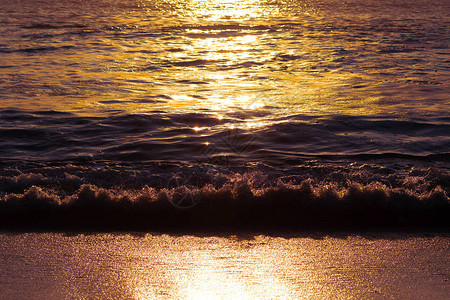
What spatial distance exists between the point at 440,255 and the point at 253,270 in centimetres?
147

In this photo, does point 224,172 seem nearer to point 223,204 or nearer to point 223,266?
point 223,204

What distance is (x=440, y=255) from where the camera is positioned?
3.73 metres

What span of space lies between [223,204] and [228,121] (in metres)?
3.24

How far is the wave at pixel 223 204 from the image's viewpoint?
14.4ft

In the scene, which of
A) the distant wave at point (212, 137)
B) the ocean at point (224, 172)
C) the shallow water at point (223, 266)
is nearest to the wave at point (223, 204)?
the ocean at point (224, 172)

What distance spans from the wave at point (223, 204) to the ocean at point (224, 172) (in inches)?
0.6

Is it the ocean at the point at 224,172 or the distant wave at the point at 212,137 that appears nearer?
the ocean at the point at 224,172

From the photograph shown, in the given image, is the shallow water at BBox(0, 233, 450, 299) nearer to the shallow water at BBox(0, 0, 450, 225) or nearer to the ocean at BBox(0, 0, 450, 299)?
the ocean at BBox(0, 0, 450, 299)

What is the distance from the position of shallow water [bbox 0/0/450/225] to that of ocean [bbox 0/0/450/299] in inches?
1.2

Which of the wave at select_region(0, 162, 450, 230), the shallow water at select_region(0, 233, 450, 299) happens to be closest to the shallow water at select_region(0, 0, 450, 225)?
the wave at select_region(0, 162, 450, 230)

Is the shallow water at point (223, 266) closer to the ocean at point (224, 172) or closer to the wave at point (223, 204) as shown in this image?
the ocean at point (224, 172)

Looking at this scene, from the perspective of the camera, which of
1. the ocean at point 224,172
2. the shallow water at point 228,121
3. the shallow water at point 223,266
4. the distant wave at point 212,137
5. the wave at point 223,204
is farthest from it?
the distant wave at point 212,137

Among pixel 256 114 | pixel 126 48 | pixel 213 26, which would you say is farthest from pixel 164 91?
pixel 213 26

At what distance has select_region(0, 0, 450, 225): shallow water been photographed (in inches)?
184
